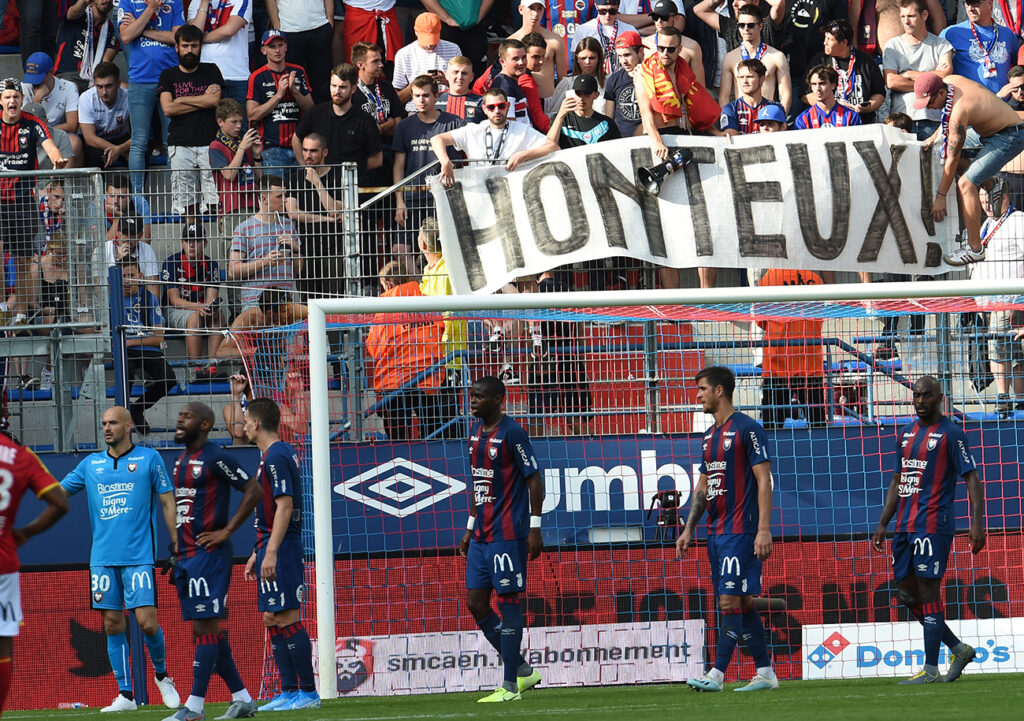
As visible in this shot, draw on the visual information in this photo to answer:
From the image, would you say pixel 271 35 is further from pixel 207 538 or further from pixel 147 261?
pixel 207 538

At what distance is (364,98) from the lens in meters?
12.7

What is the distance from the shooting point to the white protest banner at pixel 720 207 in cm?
1103

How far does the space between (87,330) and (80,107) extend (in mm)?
3305

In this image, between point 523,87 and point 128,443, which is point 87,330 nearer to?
point 128,443

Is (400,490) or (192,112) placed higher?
(192,112)

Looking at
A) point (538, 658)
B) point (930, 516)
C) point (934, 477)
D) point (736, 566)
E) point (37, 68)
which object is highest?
point (37, 68)

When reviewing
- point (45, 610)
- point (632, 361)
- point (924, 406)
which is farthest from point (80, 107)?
point (924, 406)

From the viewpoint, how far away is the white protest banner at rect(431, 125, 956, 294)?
11031 millimetres

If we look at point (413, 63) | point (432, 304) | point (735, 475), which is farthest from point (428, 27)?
point (735, 475)

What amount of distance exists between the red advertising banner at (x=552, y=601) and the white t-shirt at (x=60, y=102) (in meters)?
5.17

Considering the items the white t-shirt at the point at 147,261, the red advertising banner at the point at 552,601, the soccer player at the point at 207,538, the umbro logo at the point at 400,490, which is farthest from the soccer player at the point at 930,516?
the white t-shirt at the point at 147,261

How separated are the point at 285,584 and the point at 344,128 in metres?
5.26

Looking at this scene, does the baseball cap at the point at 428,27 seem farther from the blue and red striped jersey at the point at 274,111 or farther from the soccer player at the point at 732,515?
the soccer player at the point at 732,515

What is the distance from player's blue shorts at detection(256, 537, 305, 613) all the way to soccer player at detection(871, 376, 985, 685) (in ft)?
11.8
